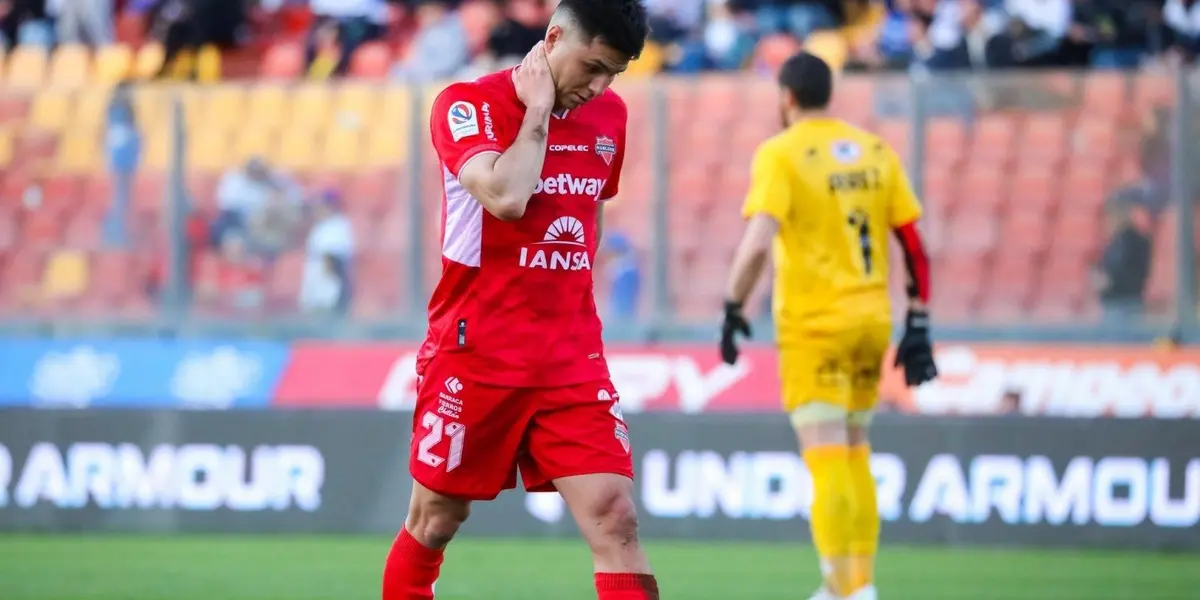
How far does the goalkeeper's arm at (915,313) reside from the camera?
7512mm

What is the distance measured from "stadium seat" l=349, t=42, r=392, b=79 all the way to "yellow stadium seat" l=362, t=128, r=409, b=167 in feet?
12.1

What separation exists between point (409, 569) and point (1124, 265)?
25.7 feet

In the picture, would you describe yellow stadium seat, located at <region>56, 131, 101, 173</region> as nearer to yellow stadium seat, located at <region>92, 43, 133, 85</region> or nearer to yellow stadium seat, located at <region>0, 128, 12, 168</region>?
yellow stadium seat, located at <region>0, 128, 12, 168</region>

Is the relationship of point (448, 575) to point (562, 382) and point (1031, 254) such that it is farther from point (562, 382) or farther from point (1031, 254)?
point (1031, 254)

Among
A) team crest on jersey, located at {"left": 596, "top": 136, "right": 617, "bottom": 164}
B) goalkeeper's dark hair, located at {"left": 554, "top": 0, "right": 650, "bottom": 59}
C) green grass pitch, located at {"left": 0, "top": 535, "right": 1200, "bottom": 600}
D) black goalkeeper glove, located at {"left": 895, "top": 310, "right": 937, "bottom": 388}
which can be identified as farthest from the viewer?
green grass pitch, located at {"left": 0, "top": 535, "right": 1200, "bottom": 600}

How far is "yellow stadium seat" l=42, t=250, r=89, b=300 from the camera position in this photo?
1323 cm

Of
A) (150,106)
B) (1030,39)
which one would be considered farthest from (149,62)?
(1030,39)

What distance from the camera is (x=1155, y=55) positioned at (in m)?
14.6

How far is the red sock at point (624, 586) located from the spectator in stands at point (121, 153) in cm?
889

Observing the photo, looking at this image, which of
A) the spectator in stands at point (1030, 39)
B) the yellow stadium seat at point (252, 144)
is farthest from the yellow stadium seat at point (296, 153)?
the spectator in stands at point (1030, 39)

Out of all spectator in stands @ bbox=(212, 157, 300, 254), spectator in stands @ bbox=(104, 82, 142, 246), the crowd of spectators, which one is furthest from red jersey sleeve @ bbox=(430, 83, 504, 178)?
the crowd of spectators

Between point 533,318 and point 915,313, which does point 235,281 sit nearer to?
point 915,313

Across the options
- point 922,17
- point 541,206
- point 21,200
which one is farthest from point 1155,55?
point 541,206

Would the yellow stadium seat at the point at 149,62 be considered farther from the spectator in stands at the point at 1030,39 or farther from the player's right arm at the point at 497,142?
the player's right arm at the point at 497,142
